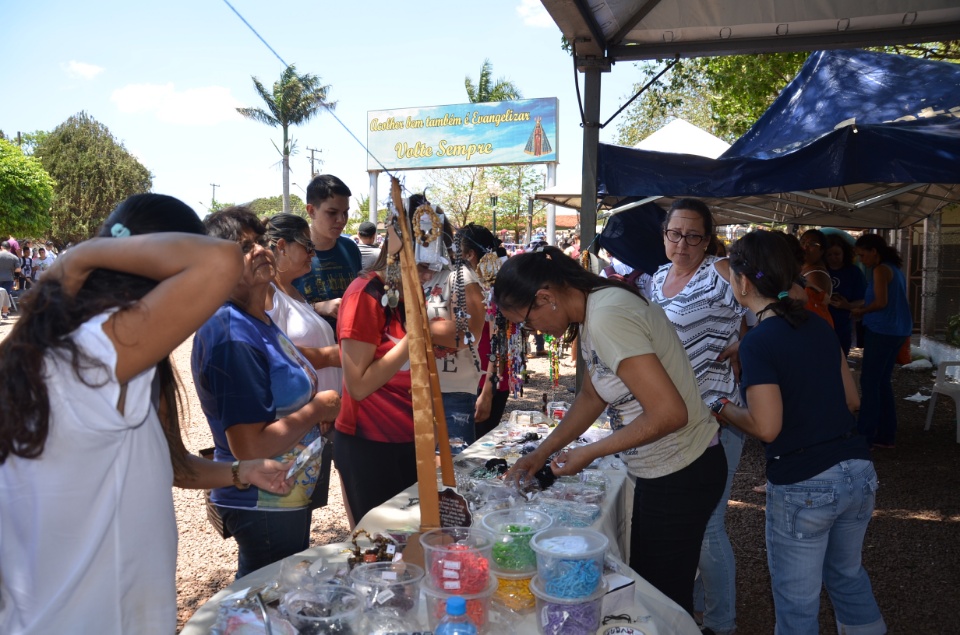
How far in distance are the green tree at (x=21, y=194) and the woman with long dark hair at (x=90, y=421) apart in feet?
69.5

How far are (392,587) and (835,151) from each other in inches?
122

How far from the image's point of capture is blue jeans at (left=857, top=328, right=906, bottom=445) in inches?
207

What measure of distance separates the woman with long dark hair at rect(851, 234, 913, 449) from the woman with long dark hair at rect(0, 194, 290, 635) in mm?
5381

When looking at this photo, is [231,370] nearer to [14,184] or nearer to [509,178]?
[14,184]

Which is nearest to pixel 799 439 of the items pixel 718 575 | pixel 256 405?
pixel 718 575

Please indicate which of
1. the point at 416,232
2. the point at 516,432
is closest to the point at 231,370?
the point at 416,232

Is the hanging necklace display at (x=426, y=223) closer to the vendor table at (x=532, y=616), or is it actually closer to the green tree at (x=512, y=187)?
the vendor table at (x=532, y=616)

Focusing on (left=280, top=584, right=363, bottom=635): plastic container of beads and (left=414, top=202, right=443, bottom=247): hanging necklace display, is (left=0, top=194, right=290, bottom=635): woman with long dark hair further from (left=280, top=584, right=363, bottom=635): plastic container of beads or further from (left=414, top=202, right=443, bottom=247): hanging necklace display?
(left=414, top=202, right=443, bottom=247): hanging necklace display

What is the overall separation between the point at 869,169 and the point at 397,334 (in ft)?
8.29

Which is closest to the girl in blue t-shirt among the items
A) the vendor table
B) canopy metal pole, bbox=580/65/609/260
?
canopy metal pole, bbox=580/65/609/260

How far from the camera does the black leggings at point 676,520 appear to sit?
204cm

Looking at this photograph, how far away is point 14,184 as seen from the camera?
1827 centimetres

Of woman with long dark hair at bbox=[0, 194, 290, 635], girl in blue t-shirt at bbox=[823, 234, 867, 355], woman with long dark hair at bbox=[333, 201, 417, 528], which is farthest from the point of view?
girl in blue t-shirt at bbox=[823, 234, 867, 355]

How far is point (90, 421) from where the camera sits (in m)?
1.03
